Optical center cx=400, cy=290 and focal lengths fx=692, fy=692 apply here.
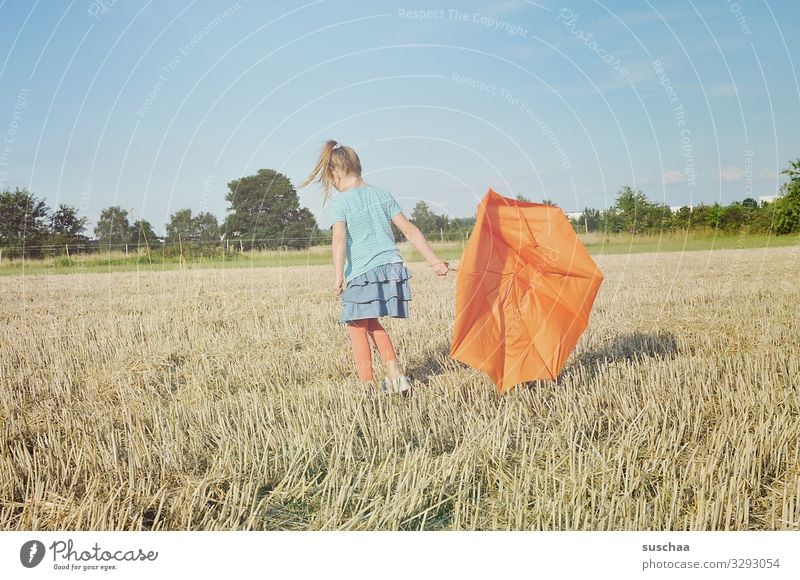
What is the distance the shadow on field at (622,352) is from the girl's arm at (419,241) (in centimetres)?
82

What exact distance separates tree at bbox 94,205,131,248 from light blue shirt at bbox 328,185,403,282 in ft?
6.75

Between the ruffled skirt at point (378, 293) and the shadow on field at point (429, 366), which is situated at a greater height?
the ruffled skirt at point (378, 293)

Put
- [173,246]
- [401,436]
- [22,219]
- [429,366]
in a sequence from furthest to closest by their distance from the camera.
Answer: [173,246] → [22,219] → [429,366] → [401,436]

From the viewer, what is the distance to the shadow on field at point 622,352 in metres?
3.75

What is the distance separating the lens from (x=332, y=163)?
341 centimetres

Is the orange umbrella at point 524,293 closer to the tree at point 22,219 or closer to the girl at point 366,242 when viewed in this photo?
the girl at point 366,242

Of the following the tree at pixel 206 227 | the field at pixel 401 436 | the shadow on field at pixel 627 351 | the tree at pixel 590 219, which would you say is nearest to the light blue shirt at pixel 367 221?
the field at pixel 401 436

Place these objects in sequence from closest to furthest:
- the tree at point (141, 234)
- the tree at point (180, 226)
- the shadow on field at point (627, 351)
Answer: the shadow on field at point (627, 351), the tree at point (141, 234), the tree at point (180, 226)

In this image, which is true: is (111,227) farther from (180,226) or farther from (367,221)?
(367,221)

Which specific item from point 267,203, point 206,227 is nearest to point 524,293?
point 267,203

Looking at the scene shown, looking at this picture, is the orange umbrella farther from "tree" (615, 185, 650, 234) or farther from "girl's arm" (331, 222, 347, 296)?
"tree" (615, 185, 650, 234)

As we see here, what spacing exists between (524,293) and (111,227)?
10.7 feet

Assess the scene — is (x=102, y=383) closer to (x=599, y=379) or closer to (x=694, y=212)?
(x=599, y=379)
